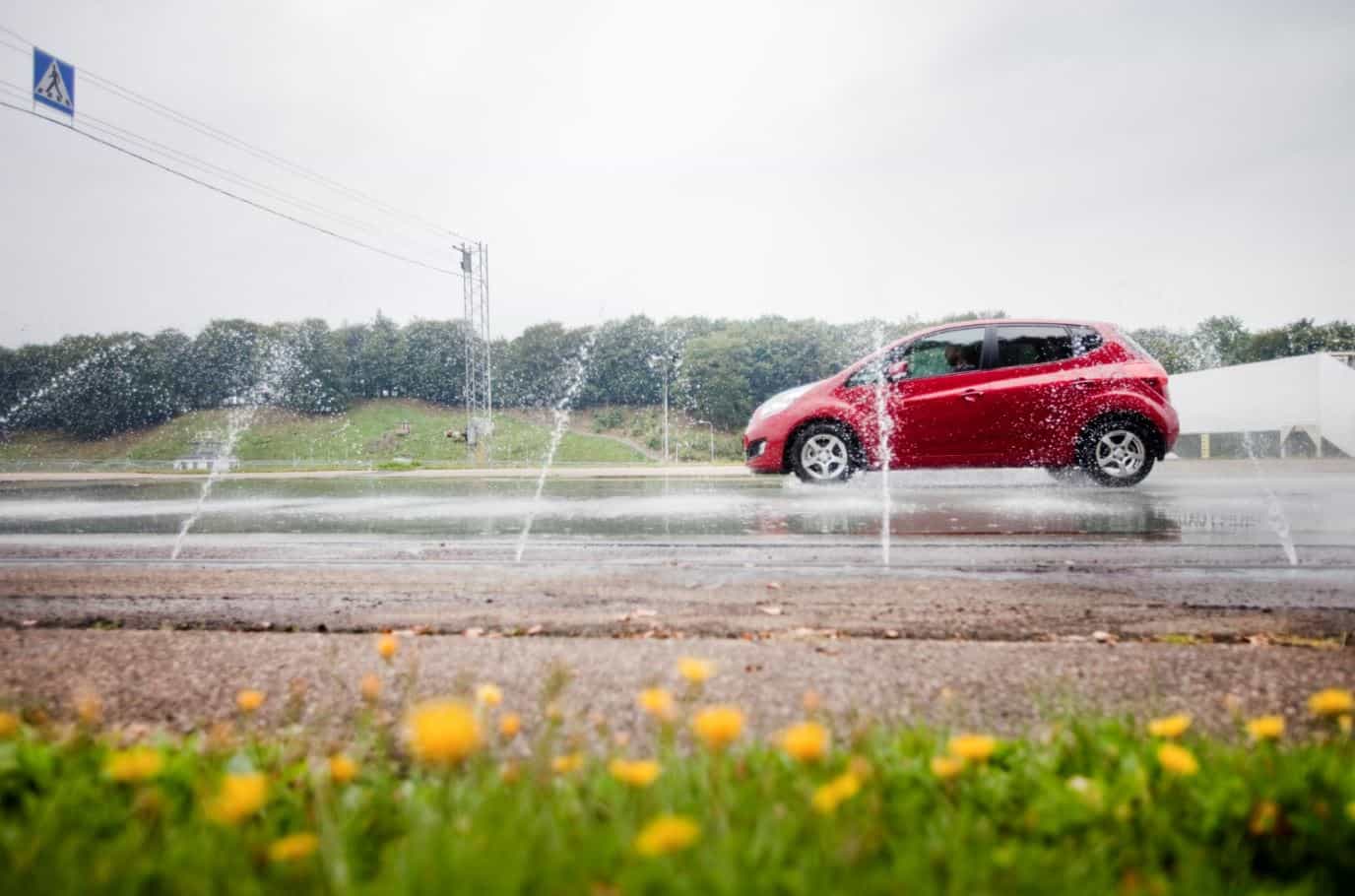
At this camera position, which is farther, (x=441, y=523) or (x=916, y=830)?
(x=441, y=523)

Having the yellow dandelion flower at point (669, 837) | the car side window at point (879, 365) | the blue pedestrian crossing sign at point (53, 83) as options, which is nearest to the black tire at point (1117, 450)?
the car side window at point (879, 365)

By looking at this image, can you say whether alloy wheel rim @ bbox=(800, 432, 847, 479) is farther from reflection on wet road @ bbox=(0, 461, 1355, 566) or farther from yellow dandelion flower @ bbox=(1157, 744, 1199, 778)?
yellow dandelion flower @ bbox=(1157, 744, 1199, 778)

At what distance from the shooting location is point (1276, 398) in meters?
16.2

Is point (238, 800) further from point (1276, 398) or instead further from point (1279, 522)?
point (1276, 398)

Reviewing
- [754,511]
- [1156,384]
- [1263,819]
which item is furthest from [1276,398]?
[1263,819]

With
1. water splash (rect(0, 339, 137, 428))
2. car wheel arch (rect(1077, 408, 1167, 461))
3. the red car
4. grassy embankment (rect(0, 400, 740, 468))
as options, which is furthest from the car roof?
water splash (rect(0, 339, 137, 428))

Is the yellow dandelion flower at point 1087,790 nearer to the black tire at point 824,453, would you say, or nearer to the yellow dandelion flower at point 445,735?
the yellow dandelion flower at point 445,735

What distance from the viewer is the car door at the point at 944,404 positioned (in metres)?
7.78

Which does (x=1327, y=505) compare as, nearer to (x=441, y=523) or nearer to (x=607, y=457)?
(x=441, y=523)

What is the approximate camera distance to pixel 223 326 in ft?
146

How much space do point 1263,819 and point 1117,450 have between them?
7.97 m

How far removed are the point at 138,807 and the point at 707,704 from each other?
126 cm

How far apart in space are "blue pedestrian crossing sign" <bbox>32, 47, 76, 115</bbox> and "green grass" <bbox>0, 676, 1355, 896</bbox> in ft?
56.2

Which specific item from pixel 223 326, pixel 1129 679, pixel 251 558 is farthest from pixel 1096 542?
pixel 223 326
